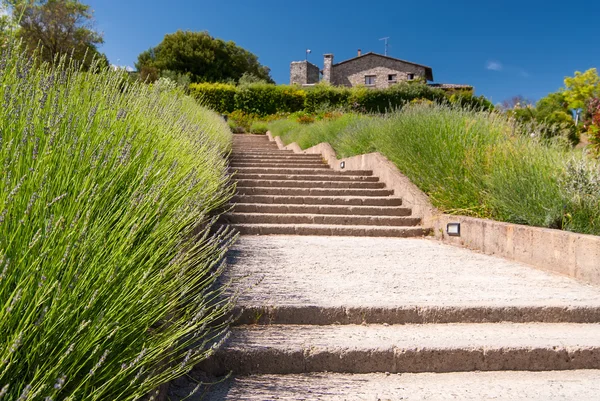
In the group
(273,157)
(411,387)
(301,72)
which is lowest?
(411,387)

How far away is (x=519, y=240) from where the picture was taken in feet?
16.5

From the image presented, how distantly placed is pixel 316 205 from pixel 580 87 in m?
32.2

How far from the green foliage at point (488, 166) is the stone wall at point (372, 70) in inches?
1235

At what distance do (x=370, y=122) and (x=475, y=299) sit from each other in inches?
302

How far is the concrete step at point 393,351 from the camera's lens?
107 inches

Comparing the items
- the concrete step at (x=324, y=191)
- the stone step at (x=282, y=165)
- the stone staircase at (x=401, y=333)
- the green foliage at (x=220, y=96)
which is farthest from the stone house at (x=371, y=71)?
the stone staircase at (x=401, y=333)

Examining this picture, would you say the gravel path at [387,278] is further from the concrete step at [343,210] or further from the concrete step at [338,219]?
the concrete step at [343,210]

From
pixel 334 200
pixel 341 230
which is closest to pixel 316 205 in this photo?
pixel 334 200

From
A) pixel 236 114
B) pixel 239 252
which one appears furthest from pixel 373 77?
pixel 239 252

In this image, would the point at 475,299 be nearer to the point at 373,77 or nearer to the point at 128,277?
the point at 128,277

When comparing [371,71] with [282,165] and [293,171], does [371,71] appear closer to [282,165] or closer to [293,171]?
[282,165]

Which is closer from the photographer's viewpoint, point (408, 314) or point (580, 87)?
point (408, 314)

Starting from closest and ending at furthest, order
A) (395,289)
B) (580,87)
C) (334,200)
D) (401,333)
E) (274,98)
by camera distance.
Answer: (401,333) < (395,289) < (334,200) < (274,98) < (580,87)

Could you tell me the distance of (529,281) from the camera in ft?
13.6
